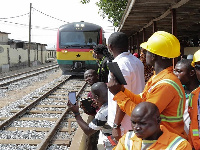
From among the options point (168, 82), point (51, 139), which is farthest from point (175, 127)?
point (51, 139)

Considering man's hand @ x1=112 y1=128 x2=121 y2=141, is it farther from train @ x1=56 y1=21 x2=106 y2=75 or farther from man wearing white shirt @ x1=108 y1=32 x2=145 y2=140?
train @ x1=56 y1=21 x2=106 y2=75

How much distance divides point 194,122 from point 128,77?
2.54ft

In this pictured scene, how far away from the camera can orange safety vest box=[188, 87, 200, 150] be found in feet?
7.93

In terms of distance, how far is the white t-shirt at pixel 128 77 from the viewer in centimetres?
287

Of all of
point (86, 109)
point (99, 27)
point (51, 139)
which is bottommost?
point (51, 139)

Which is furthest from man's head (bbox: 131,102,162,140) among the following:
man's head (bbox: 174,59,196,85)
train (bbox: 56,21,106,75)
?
train (bbox: 56,21,106,75)

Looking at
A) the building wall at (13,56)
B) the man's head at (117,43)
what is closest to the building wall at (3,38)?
the building wall at (13,56)

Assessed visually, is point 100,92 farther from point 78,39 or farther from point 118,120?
point 78,39

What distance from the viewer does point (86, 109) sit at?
13.2 ft

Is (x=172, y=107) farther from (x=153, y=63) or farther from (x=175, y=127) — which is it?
(x=153, y=63)

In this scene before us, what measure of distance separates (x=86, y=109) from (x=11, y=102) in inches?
249

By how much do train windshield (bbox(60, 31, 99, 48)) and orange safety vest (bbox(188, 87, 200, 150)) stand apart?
1227 centimetres

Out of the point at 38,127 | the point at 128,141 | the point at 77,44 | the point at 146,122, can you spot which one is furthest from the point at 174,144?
the point at 77,44

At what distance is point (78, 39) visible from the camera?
48.2 feet
